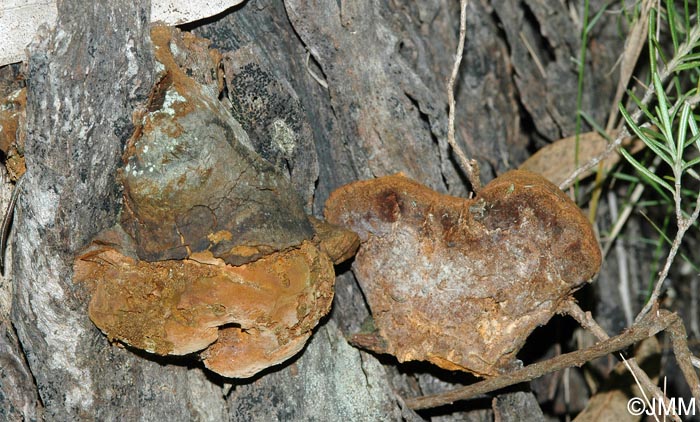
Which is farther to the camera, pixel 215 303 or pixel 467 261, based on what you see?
pixel 467 261

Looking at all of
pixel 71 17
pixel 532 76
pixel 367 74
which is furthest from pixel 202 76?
pixel 532 76

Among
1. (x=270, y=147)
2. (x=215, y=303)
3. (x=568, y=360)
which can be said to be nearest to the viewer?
(x=215, y=303)

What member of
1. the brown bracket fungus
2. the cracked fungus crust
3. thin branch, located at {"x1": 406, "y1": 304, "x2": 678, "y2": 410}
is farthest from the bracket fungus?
thin branch, located at {"x1": 406, "y1": 304, "x2": 678, "y2": 410}

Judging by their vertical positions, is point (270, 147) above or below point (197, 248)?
above

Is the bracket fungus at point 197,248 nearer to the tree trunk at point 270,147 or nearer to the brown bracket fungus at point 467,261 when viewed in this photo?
the tree trunk at point 270,147

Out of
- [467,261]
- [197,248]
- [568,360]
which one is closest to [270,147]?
[197,248]

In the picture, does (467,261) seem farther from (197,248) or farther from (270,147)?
(197,248)

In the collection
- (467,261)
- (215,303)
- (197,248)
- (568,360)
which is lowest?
(568,360)
